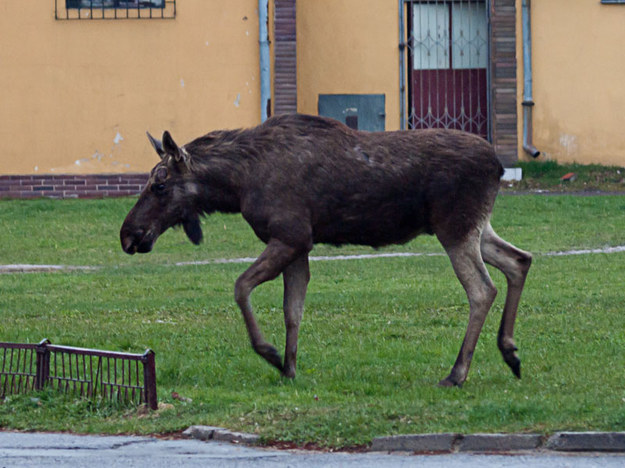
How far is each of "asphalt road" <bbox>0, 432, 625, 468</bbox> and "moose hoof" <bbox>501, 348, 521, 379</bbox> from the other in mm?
2229

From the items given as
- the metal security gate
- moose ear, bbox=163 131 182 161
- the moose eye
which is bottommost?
the moose eye

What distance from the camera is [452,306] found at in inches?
503

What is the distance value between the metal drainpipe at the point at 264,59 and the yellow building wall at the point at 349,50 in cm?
129

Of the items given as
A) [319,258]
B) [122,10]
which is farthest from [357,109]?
[319,258]

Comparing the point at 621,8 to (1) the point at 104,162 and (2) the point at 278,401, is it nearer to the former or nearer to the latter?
(1) the point at 104,162

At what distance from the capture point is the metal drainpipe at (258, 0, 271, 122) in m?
24.0

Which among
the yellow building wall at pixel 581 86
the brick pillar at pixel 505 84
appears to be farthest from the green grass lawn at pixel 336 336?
the yellow building wall at pixel 581 86

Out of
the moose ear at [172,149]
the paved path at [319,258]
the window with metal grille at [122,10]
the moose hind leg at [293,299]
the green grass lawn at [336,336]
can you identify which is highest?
the window with metal grille at [122,10]

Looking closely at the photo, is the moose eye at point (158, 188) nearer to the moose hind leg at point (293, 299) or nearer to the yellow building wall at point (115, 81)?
the moose hind leg at point (293, 299)

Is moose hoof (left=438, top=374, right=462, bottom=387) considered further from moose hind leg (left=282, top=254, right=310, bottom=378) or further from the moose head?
the moose head

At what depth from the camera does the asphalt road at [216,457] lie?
6301 mm

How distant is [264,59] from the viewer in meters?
24.0

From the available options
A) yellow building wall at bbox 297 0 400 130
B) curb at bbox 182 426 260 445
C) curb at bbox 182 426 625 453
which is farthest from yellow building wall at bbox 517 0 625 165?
curb at bbox 182 426 625 453

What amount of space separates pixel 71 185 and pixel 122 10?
3.27m
